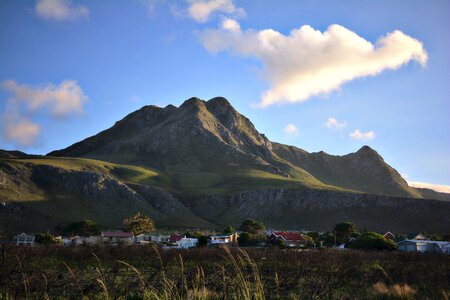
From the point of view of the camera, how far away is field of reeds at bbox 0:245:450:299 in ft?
32.8

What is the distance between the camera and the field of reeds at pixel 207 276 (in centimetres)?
1001

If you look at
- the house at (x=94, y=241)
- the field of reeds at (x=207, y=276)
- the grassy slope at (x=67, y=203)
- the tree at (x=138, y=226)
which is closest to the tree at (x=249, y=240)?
the house at (x=94, y=241)

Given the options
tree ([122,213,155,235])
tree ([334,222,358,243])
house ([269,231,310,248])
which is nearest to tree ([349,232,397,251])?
house ([269,231,310,248])

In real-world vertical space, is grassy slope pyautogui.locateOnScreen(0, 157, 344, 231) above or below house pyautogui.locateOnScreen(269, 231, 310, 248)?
above

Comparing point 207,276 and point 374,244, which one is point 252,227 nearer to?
point 374,244

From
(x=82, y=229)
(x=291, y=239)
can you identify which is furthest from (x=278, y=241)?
(x=82, y=229)

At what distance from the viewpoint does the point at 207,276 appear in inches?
839

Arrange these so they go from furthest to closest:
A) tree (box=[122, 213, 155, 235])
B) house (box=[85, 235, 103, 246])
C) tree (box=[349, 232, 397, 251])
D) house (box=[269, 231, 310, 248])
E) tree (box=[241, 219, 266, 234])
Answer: tree (box=[241, 219, 266, 234]) → tree (box=[122, 213, 155, 235]) → house (box=[269, 231, 310, 248]) → tree (box=[349, 232, 397, 251]) → house (box=[85, 235, 103, 246])

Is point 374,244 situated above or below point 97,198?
below

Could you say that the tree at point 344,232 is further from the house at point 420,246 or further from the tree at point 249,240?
the tree at point 249,240

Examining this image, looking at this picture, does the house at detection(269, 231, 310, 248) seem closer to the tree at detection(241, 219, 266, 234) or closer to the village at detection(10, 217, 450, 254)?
the village at detection(10, 217, 450, 254)

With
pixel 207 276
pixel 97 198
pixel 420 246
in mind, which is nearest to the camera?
pixel 207 276

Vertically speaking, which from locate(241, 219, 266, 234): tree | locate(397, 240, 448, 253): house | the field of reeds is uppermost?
the field of reeds

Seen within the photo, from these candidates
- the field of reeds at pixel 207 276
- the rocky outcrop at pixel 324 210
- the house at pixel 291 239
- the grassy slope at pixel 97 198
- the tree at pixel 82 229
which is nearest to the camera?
the field of reeds at pixel 207 276
